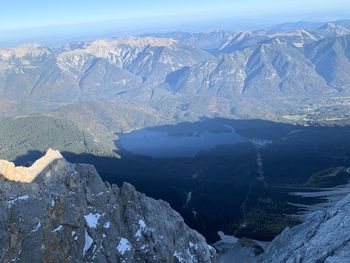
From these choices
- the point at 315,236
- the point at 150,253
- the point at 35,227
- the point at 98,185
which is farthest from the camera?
the point at 98,185

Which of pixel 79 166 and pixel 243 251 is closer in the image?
pixel 79 166

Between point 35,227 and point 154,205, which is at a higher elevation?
point 35,227

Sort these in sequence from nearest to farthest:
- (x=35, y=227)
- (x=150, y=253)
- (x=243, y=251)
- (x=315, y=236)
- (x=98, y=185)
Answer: (x=35, y=227), (x=315, y=236), (x=150, y=253), (x=98, y=185), (x=243, y=251)

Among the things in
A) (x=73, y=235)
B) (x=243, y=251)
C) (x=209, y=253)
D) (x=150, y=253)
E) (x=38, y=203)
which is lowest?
(x=243, y=251)

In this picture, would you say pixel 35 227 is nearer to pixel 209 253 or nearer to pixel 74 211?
pixel 74 211

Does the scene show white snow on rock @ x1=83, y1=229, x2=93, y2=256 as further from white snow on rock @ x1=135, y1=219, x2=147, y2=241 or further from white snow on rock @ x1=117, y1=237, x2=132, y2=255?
white snow on rock @ x1=135, y1=219, x2=147, y2=241

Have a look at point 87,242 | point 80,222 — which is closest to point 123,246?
point 87,242

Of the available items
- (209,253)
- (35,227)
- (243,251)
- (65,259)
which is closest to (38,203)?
(35,227)
